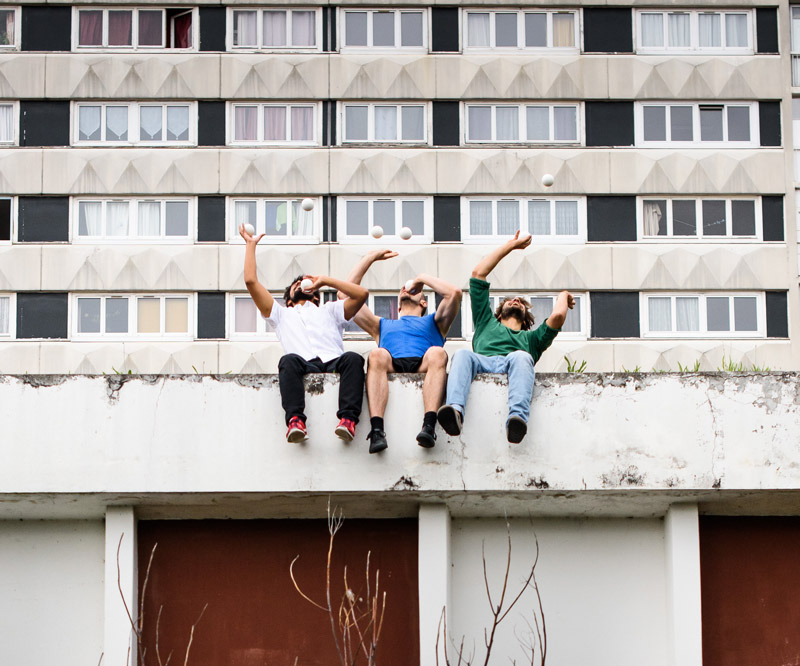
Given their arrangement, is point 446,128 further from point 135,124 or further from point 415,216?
point 135,124

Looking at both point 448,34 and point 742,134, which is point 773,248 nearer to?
point 742,134

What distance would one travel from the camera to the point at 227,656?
10055 millimetres

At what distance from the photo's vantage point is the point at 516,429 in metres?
9.33

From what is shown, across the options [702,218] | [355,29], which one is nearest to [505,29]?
[355,29]

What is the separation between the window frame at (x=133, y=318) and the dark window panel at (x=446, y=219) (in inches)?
209

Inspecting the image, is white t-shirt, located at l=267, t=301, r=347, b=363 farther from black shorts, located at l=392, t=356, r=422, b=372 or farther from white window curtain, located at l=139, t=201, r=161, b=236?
white window curtain, located at l=139, t=201, r=161, b=236

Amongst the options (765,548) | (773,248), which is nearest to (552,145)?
(773,248)

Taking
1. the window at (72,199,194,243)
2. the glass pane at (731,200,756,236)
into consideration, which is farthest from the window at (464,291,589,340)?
the window at (72,199,194,243)

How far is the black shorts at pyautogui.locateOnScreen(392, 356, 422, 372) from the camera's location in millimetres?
10047

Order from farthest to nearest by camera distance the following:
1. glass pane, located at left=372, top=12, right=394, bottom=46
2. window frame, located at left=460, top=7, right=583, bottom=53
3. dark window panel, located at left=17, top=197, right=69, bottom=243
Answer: glass pane, located at left=372, top=12, right=394, bottom=46
window frame, located at left=460, top=7, right=583, bottom=53
dark window panel, located at left=17, top=197, right=69, bottom=243

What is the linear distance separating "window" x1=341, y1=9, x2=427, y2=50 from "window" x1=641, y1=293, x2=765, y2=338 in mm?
7544

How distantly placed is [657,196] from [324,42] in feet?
25.9

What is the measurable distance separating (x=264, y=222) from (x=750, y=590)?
21.7 metres

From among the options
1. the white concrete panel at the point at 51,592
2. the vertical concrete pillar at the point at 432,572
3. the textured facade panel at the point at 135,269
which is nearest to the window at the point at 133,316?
the textured facade panel at the point at 135,269
